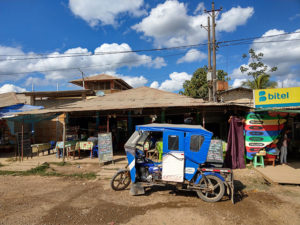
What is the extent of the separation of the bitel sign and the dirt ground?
3.58 metres

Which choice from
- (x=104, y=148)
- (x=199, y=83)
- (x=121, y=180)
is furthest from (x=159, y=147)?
(x=199, y=83)

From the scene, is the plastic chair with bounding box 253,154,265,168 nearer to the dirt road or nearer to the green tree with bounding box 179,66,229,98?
the dirt road

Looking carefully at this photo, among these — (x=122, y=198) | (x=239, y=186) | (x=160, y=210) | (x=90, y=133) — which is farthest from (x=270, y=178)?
(x=90, y=133)

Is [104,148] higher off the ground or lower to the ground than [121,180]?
higher

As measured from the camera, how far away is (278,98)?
8.07m

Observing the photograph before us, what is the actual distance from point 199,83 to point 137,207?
70.9 ft

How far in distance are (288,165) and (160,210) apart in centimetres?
702

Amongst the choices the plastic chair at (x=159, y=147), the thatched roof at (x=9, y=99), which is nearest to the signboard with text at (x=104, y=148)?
the plastic chair at (x=159, y=147)

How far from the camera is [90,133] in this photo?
43.6 ft

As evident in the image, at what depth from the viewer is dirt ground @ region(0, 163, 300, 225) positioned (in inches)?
160

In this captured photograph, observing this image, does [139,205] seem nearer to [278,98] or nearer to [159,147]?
[159,147]

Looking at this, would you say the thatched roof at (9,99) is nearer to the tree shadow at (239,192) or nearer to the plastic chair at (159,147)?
the plastic chair at (159,147)

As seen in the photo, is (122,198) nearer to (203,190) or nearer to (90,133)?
(203,190)

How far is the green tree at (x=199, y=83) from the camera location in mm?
23406
